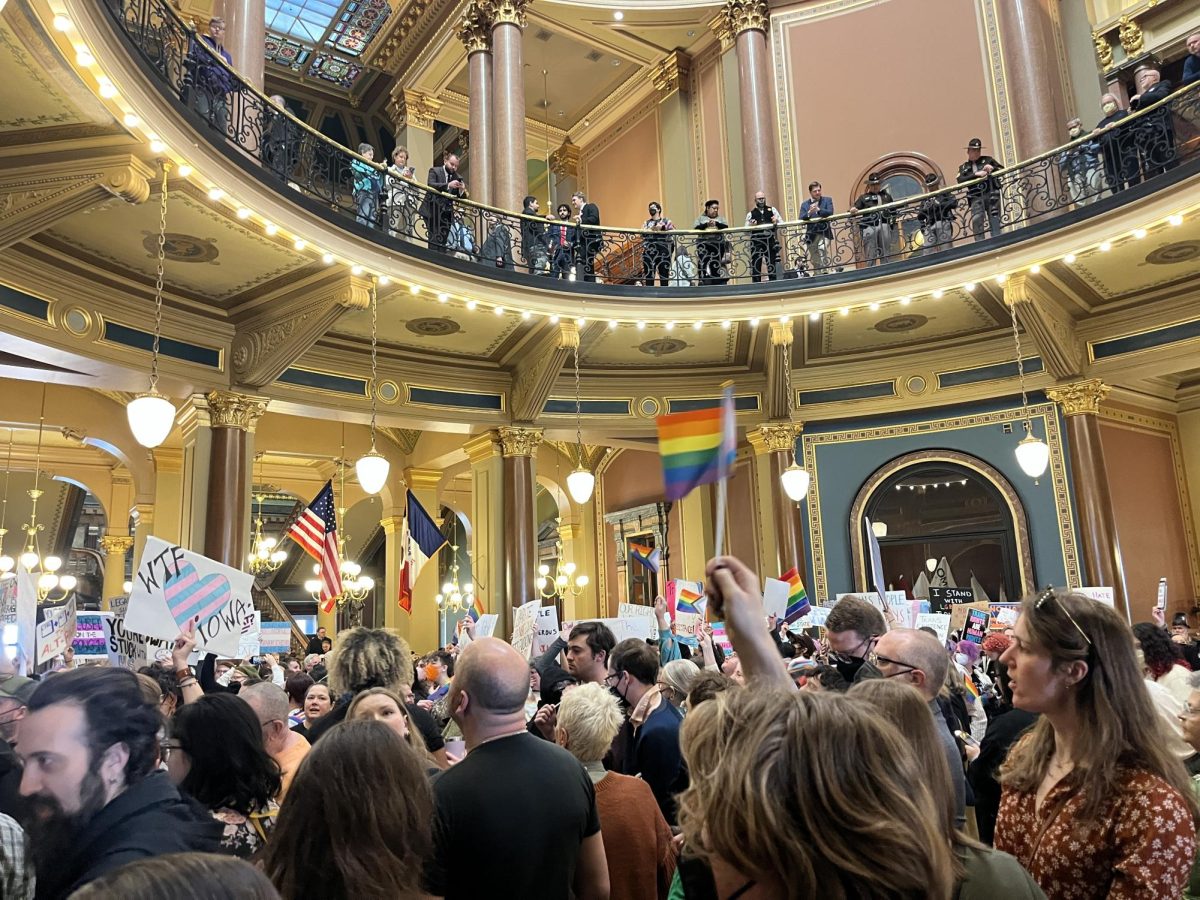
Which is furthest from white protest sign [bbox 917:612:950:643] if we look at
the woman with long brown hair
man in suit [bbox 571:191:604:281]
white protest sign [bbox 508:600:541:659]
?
the woman with long brown hair

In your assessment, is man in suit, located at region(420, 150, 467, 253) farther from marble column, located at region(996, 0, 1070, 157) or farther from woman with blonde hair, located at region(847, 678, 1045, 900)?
woman with blonde hair, located at region(847, 678, 1045, 900)

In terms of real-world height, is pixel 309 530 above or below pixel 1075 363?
below

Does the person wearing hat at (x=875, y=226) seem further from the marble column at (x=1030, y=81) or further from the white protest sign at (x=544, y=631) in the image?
the white protest sign at (x=544, y=631)

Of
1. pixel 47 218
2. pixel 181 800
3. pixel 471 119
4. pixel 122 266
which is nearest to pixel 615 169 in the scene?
pixel 471 119

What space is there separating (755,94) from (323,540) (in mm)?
9368

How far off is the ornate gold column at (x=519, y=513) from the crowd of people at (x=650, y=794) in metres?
9.27

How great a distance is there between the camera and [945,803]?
5.37ft

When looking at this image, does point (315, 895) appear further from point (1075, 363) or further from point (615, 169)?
point (615, 169)

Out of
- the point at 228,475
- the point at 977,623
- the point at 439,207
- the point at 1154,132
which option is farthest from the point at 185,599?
the point at 1154,132

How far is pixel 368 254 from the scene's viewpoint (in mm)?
9516

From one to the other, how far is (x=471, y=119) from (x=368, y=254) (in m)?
5.10

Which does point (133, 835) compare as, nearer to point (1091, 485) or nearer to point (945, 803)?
point (945, 803)

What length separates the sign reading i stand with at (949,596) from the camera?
44.8ft

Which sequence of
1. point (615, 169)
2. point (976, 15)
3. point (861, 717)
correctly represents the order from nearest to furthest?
1. point (861, 717)
2. point (976, 15)
3. point (615, 169)
